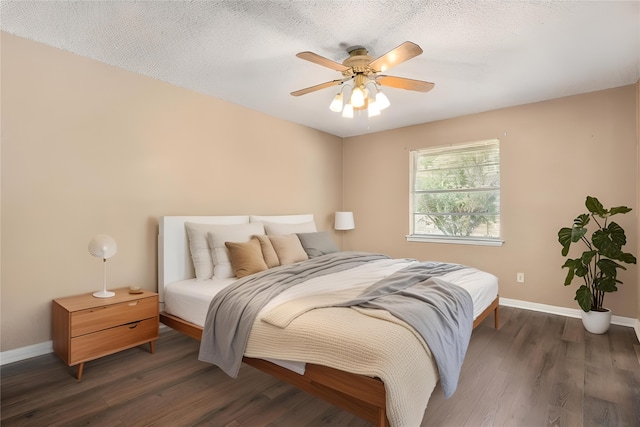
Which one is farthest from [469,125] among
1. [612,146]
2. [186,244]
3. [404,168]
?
[186,244]

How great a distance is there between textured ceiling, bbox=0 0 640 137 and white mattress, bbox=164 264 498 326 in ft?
6.35

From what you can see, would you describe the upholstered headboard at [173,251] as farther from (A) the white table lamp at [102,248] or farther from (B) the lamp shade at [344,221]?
(B) the lamp shade at [344,221]

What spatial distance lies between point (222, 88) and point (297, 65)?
101 centimetres

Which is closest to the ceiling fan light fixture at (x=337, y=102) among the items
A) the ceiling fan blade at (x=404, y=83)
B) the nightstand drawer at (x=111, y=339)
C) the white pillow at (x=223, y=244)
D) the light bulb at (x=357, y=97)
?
the light bulb at (x=357, y=97)

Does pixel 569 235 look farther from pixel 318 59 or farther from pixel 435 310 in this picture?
pixel 318 59

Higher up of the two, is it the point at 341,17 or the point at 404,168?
the point at 341,17

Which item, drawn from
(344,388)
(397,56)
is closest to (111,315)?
(344,388)

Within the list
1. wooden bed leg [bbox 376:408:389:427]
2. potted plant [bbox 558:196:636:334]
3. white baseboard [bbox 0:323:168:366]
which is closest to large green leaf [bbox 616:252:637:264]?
potted plant [bbox 558:196:636:334]

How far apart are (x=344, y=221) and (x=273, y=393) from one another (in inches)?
131

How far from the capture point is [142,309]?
2596 mm

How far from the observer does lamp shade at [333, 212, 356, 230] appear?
518 cm

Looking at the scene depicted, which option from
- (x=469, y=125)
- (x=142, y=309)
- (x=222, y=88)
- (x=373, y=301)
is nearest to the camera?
(x=373, y=301)

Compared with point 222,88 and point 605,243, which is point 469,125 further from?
point 222,88

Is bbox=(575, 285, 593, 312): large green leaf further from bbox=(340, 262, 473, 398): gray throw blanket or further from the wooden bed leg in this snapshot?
the wooden bed leg
